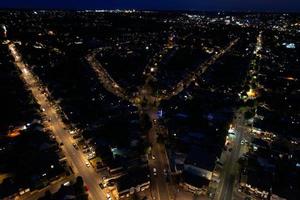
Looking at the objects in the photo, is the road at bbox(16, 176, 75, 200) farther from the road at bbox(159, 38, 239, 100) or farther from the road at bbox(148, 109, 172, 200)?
the road at bbox(159, 38, 239, 100)

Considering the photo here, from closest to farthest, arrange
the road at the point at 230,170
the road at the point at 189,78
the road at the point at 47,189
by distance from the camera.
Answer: the road at the point at 47,189 < the road at the point at 230,170 < the road at the point at 189,78

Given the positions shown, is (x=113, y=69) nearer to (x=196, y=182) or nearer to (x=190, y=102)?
(x=190, y=102)

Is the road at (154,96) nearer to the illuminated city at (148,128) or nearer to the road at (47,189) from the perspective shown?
the illuminated city at (148,128)

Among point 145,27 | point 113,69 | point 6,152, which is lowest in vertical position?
point 6,152

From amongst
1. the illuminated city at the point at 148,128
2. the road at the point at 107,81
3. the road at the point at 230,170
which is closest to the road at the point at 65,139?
the illuminated city at the point at 148,128

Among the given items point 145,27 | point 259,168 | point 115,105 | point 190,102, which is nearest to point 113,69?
point 115,105

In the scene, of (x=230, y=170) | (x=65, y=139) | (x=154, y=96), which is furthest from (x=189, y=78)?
(x=65, y=139)

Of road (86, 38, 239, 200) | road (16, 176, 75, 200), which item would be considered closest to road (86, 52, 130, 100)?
road (86, 38, 239, 200)

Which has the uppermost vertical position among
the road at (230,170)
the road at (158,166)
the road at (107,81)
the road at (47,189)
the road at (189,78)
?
the road at (107,81)
